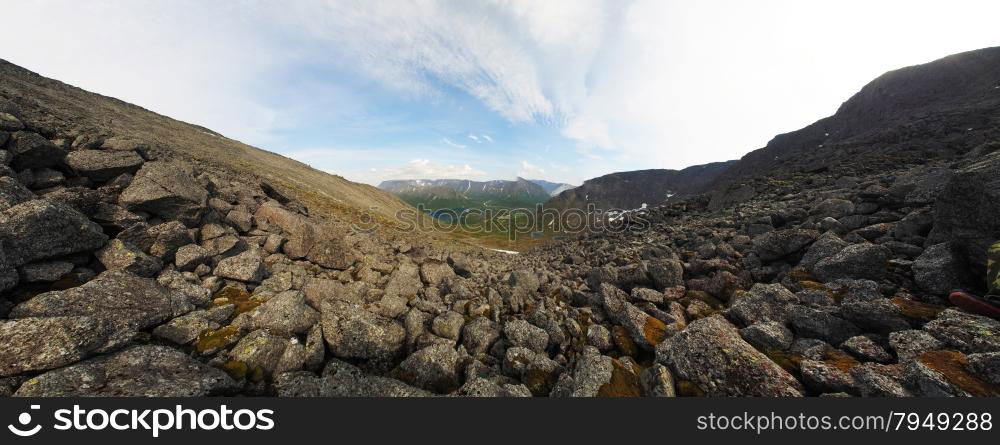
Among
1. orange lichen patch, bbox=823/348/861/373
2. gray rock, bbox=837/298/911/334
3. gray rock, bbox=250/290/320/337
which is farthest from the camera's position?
gray rock, bbox=250/290/320/337

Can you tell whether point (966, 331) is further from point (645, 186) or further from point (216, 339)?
point (645, 186)

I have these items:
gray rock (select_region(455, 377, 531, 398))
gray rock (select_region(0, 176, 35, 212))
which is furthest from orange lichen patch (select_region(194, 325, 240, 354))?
gray rock (select_region(0, 176, 35, 212))

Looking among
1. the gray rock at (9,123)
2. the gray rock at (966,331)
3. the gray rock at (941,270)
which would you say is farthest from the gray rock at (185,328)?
the gray rock at (941,270)

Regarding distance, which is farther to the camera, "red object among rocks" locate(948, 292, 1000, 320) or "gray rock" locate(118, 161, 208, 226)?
"gray rock" locate(118, 161, 208, 226)

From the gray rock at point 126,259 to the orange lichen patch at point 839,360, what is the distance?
16253 mm

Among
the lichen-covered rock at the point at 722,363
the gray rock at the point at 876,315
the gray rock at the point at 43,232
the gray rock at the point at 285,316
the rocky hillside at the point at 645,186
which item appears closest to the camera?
the lichen-covered rock at the point at 722,363

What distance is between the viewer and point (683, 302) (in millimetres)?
9648

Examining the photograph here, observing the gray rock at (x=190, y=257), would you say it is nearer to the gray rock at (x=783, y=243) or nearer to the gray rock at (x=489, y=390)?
Answer: the gray rock at (x=489, y=390)

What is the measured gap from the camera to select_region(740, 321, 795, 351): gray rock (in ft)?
21.7

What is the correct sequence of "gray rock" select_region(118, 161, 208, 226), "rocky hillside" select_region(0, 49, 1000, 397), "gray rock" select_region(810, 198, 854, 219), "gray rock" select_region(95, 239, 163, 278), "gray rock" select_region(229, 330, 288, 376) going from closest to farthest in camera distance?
1. "rocky hillside" select_region(0, 49, 1000, 397)
2. "gray rock" select_region(229, 330, 288, 376)
3. "gray rock" select_region(95, 239, 163, 278)
4. "gray rock" select_region(118, 161, 208, 226)
5. "gray rock" select_region(810, 198, 854, 219)

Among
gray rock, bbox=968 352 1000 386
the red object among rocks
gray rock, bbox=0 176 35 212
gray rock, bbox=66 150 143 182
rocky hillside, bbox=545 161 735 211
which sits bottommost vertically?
gray rock, bbox=968 352 1000 386

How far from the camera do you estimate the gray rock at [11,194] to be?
23.0 ft

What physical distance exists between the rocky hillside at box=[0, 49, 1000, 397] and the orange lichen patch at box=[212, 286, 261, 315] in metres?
0.05

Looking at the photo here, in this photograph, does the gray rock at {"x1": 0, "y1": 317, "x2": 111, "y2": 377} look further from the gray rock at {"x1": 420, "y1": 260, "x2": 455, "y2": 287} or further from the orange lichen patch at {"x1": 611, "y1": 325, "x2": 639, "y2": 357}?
the orange lichen patch at {"x1": 611, "y1": 325, "x2": 639, "y2": 357}
